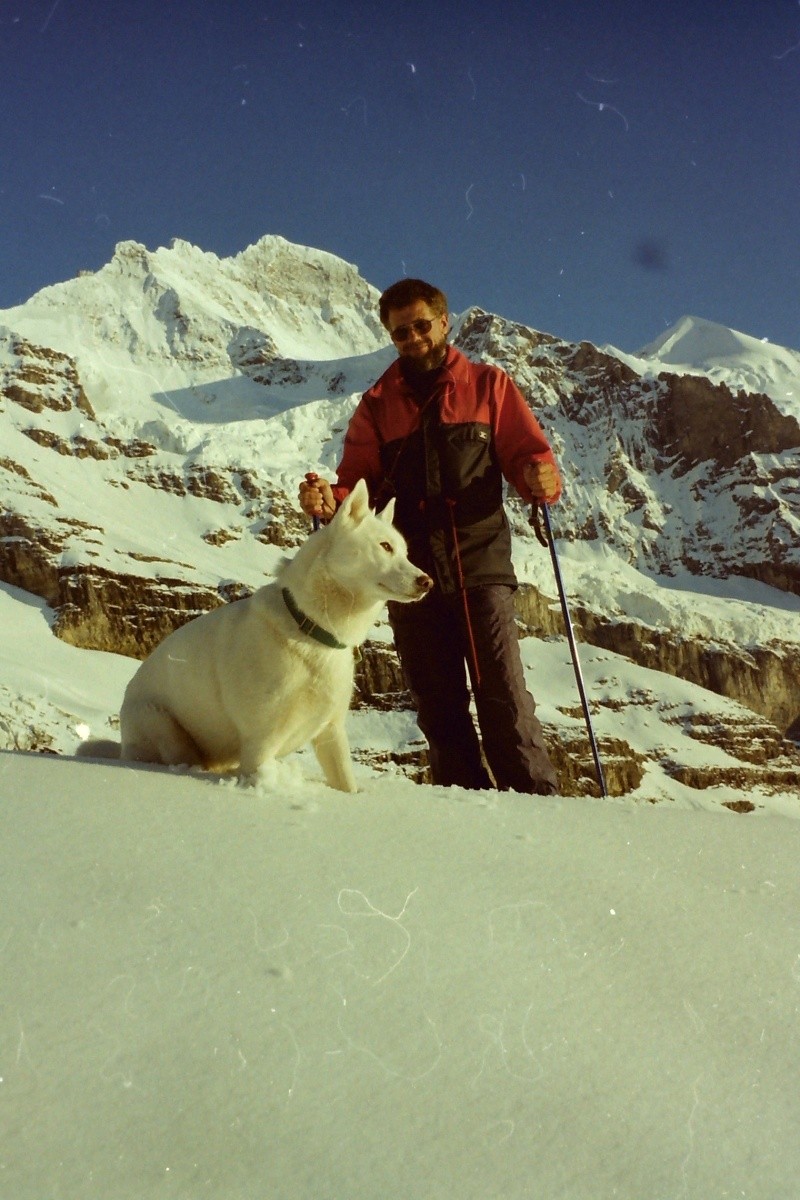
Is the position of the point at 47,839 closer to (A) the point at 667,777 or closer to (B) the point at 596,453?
(A) the point at 667,777

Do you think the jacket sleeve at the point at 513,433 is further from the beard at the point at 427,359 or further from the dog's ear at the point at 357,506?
the dog's ear at the point at 357,506

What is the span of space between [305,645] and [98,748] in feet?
6.29

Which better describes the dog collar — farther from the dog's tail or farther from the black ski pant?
the dog's tail

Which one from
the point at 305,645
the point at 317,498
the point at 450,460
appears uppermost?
the point at 450,460

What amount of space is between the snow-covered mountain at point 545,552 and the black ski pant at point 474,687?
56.2 meters

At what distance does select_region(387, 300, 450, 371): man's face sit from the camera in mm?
5191

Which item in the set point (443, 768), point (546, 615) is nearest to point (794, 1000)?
point (443, 768)

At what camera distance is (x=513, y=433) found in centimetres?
550

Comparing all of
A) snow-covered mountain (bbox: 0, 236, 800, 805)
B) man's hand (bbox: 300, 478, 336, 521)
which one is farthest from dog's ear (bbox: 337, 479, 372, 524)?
snow-covered mountain (bbox: 0, 236, 800, 805)

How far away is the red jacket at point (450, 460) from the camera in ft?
17.3

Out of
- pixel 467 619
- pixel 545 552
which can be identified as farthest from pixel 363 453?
pixel 545 552

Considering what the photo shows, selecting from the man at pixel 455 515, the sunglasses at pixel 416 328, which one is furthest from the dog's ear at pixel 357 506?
the sunglasses at pixel 416 328

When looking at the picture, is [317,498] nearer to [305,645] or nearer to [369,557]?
[369,557]

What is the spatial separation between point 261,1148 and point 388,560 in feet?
8.45
